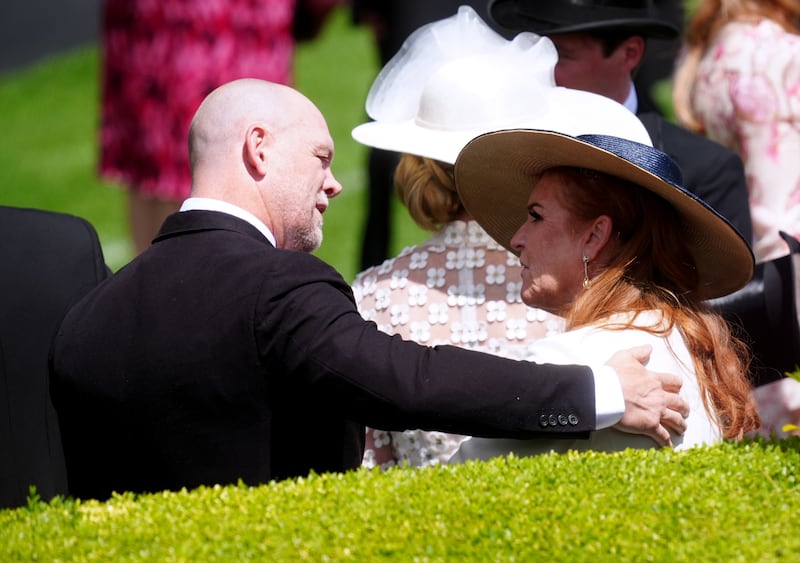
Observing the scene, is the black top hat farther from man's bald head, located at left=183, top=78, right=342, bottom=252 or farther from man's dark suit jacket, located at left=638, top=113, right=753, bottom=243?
man's bald head, located at left=183, top=78, right=342, bottom=252

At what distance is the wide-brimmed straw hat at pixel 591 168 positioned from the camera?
3.10 metres

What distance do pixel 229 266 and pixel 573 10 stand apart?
8.31 ft

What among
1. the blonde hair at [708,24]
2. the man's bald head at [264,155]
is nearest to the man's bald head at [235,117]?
the man's bald head at [264,155]

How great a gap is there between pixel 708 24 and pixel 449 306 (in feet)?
8.25

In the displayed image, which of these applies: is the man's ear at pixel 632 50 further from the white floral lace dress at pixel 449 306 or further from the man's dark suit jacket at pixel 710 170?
the white floral lace dress at pixel 449 306

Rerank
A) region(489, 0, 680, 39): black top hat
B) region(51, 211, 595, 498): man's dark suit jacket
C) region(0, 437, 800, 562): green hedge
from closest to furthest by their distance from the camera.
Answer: region(0, 437, 800, 562): green hedge < region(51, 211, 595, 498): man's dark suit jacket < region(489, 0, 680, 39): black top hat

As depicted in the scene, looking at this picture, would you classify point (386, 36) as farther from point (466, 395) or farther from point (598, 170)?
point (466, 395)

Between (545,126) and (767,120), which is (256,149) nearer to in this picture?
(545,126)

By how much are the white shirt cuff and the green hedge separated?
93 millimetres

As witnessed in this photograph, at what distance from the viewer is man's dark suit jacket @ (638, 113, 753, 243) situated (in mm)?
4656

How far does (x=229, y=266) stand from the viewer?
291 centimetres

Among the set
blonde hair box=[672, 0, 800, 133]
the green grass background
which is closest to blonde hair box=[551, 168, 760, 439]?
blonde hair box=[672, 0, 800, 133]

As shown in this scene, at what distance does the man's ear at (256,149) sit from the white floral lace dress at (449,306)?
727 millimetres

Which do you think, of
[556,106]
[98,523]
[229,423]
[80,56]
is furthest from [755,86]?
[80,56]
